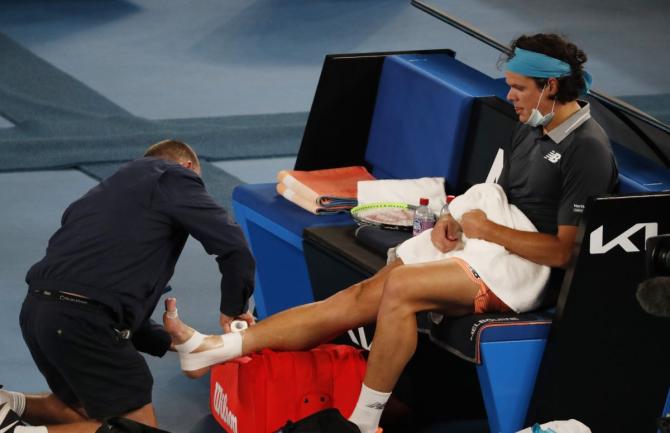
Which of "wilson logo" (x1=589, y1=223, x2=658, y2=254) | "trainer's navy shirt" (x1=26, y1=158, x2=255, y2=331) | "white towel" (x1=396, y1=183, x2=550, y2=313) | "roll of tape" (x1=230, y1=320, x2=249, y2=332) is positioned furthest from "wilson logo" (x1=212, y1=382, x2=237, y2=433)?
"wilson logo" (x1=589, y1=223, x2=658, y2=254)

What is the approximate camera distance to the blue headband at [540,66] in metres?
4.53

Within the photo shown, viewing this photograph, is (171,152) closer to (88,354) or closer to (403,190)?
(88,354)

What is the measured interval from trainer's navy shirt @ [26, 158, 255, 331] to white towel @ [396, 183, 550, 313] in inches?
28.9

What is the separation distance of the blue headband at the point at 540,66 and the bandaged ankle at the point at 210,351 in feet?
4.46

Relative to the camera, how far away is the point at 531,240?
4.43m

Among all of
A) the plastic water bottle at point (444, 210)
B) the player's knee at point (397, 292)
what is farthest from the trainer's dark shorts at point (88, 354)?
the plastic water bottle at point (444, 210)

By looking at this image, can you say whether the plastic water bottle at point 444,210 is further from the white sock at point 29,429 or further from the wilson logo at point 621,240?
the white sock at point 29,429

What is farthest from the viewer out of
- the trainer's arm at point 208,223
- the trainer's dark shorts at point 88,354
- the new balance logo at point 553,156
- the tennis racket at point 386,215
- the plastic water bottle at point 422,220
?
the tennis racket at point 386,215

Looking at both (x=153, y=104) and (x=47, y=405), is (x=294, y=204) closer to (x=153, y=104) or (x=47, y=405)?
(x=47, y=405)

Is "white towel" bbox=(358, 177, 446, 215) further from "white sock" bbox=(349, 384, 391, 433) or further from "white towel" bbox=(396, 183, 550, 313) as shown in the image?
"white sock" bbox=(349, 384, 391, 433)

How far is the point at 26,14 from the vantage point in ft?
39.7

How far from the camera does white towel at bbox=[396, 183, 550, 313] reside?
445 cm

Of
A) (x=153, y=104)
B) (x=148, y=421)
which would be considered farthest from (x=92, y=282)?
(x=153, y=104)

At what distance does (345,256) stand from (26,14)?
7832mm
